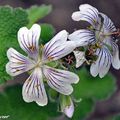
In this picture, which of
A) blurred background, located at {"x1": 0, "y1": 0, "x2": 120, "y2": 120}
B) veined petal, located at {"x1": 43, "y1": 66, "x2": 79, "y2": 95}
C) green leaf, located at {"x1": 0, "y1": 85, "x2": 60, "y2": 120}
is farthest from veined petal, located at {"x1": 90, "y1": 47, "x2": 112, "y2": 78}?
blurred background, located at {"x1": 0, "y1": 0, "x2": 120, "y2": 120}

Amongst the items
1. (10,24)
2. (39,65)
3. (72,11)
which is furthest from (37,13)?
(72,11)

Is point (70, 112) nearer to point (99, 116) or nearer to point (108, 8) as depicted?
point (99, 116)

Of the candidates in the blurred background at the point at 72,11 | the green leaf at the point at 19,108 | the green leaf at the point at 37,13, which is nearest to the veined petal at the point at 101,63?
the green leaf at the point at 19,108

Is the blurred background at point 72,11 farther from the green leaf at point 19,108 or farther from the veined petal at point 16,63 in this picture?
the veined petal at point 16,63

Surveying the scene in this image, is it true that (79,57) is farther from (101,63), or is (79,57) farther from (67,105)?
(67,105)

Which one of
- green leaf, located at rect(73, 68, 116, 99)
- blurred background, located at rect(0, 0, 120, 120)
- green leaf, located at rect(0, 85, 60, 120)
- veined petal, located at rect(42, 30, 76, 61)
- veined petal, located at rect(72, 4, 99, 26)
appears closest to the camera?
veined petal, located at rect(42, 30, 76, 61)

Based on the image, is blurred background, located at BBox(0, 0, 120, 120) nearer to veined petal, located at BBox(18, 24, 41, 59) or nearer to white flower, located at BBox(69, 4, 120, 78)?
white flower, located at BBox(69, 4, 120, 78)
